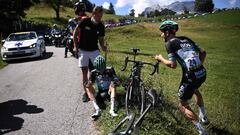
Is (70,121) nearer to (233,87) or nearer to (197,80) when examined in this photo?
(197,80)

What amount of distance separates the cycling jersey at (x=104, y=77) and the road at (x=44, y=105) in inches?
27.4

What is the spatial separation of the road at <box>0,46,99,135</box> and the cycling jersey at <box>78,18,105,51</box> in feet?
5.08

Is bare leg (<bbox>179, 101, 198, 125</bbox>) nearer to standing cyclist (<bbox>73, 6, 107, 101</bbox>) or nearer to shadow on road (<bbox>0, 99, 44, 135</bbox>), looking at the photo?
standing cyclist (<bbox>73, 6, 107, 101</bbox>)

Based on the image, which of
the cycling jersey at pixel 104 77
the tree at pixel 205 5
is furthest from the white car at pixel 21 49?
the tree at pixel 205 5

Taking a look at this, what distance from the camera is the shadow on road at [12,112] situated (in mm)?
7715

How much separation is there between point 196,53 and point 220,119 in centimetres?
261

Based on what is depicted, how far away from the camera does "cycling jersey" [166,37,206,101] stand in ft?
20.7

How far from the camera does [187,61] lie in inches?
249

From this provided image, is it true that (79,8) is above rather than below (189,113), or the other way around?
above

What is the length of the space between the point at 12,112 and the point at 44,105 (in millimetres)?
849

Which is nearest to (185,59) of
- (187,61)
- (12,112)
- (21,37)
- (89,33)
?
(187,61)

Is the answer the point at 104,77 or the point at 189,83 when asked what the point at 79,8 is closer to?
the point at 104,77

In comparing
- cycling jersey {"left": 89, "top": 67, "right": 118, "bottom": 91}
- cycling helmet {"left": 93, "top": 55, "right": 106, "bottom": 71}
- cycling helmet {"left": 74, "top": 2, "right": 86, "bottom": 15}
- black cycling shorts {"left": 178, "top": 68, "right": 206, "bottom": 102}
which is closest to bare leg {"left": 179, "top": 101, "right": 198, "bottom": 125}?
black cycling shorts {"left": 178, "top": 68, "right": 206, "bottom": 102}

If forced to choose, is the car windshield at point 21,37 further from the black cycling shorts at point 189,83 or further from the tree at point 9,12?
the tree at point 9,12
